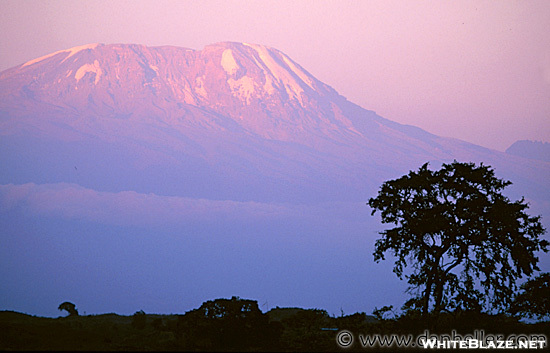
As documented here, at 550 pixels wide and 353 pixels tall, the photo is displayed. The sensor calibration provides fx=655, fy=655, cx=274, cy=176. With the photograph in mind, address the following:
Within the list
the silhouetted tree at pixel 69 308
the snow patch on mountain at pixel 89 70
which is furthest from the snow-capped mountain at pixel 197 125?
the silhouetted tree at pixel 69 308

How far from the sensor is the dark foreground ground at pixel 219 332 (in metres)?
22.0

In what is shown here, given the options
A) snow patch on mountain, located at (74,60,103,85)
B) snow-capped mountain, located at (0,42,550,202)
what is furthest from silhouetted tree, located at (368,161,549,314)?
snow patch on mountain, located at (74,60,103,85)

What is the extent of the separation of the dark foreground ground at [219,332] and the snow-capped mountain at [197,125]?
96.0m

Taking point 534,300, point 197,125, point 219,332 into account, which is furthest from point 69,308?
point 197,125

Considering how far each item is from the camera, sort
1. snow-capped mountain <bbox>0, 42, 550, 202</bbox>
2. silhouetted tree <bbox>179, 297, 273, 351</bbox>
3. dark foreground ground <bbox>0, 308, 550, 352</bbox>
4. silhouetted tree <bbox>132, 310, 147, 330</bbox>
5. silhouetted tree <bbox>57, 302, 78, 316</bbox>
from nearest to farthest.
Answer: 1. dark foreground ground <bbox>0, 308, 550, 352</bbox>
2. silhouetted tree <bbox>179, 297, 273, 351</bbox>
3. silhouetted tree <bbox>132, 310, 147, 330</bbox>
4. silhouetted tree <bbox>57, 302, 78, 316</bbox>
5. snow-capped mountain <bbox>0, 42, 550, 202</bbox>

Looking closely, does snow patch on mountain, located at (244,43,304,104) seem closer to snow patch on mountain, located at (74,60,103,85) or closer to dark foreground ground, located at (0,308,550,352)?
snow patch on mountain, located at (74,60,103,85)

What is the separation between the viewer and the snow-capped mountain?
128 metres

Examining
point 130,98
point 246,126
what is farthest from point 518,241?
point 130,98

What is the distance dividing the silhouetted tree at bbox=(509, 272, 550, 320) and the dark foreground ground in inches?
104

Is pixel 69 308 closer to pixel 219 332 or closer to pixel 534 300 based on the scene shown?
pixel 219 332

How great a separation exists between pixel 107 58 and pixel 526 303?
14335cm

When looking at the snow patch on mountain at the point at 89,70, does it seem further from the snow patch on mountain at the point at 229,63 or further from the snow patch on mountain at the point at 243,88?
the snow patch on mountain at the point at 243,88

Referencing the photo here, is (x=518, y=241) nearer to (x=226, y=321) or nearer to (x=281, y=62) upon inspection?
(x=226, y=321)

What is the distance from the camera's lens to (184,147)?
5266 inches
